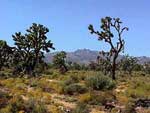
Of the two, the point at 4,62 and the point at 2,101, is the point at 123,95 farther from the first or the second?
the point at 4,62

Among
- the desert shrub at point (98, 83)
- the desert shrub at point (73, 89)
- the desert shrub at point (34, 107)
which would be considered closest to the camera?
the desert shrub at point (34, 107)

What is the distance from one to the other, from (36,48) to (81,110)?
3865 centimetres

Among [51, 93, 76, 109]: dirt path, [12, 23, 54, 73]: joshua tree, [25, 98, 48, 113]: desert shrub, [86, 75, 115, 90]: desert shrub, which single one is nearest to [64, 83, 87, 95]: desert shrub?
[51, 93, 76, 109]: dirt path

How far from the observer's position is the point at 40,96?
24062mm

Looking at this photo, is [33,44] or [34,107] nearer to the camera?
[34,107]

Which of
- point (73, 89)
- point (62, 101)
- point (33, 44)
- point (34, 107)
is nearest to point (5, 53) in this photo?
point (33, 44)

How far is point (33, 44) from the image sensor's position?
5616 cm

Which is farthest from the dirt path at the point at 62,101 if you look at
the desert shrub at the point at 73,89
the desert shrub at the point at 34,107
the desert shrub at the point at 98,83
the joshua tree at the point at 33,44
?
the joshua tree at the point at 33,44

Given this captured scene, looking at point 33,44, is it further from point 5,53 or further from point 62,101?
point 62,101

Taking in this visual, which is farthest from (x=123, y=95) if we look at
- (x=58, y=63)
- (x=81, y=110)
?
(x=58, y=63)

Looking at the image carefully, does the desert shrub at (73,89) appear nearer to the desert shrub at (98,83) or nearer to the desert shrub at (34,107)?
the desert shrub at (98,83)

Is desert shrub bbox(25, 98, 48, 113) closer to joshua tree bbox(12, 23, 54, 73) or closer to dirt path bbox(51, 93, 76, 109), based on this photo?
dirt path bbox(51, 93, 76, 109)

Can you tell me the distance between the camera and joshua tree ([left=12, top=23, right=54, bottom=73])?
55.9 m

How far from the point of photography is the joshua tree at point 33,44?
5588 centimetres
